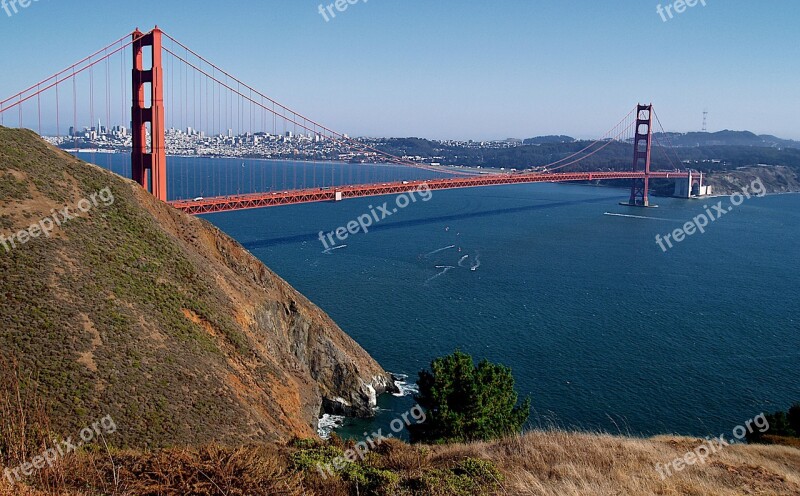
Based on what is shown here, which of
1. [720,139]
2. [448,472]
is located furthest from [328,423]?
[720,139]

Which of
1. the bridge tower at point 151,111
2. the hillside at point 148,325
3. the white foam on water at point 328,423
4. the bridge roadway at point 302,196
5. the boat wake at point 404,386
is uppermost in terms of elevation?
the bridge tower at point 151,111

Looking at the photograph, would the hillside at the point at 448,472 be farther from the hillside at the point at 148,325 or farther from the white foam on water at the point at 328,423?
the white foam on water at the point at 328,423

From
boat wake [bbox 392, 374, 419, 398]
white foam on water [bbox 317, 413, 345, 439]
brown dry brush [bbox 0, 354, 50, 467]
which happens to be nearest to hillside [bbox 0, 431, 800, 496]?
brown dry brush [bbox 0, 354, 50, 467]

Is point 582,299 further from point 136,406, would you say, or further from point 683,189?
point 683,189

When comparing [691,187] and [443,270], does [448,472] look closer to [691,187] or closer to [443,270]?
[443,270]

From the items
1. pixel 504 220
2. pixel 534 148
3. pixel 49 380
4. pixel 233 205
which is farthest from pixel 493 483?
pixel 534 148

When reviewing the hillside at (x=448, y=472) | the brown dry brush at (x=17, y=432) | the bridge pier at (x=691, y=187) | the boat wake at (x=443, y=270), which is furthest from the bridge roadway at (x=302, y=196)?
the bridge pier at (x=691, y=187)

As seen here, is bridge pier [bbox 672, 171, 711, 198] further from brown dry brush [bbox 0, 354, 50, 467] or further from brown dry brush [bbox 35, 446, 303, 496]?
brown dry brush [bbox 0, 354, 50, 467]
